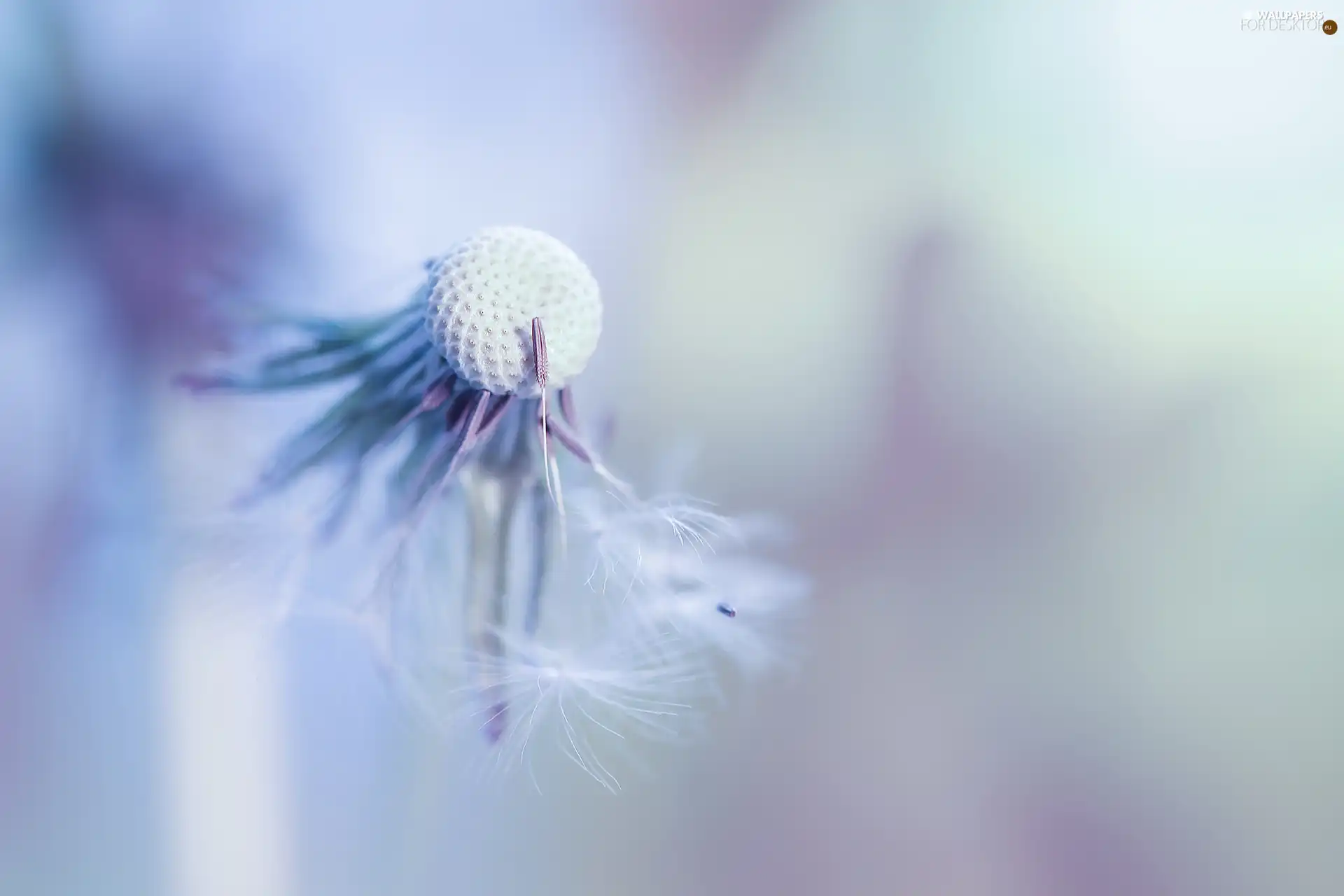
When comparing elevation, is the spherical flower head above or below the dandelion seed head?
above

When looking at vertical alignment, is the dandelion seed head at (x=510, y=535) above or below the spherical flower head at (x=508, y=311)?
below

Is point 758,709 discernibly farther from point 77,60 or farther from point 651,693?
point 77,60

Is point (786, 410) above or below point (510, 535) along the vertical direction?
above

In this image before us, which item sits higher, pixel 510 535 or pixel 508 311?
pixel 508 311
